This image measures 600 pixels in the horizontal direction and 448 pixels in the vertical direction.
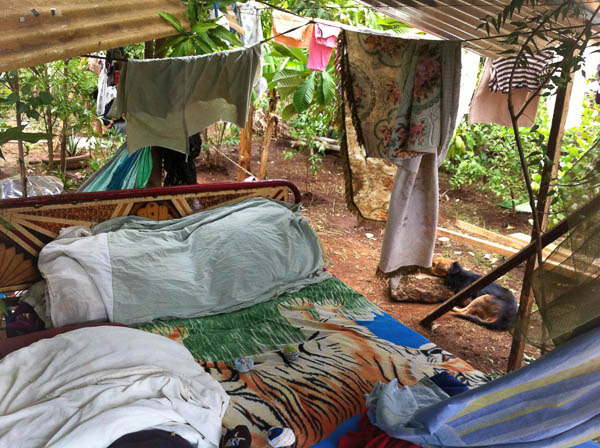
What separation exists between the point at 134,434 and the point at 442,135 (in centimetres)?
189

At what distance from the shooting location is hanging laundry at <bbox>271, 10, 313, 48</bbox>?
346cm

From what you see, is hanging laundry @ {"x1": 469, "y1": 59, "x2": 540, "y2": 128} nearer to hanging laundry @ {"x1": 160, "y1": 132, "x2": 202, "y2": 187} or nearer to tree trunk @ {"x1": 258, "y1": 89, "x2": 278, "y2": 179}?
hanging laundry @ {"x1": 160, "y1": 132, "x2": 202, "y2": 187}

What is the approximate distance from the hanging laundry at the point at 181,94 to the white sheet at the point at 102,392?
105cm

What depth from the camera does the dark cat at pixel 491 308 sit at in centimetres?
359

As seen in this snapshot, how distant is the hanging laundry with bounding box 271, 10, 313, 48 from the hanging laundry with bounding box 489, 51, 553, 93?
1274mm

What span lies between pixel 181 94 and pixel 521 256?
1996 millimetres

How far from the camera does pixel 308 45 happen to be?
364cm

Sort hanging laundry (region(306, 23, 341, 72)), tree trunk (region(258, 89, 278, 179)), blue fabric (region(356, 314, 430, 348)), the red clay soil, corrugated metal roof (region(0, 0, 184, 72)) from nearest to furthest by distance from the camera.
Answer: corrugated metal roof (region(0, 0, 184, 72))
blue fabric (region(356, 314, 430, 348))
hanging laundry (region(306, 23, 341, 72))
the red clay soil
tree trunk (region(258, 89, 278, 179))

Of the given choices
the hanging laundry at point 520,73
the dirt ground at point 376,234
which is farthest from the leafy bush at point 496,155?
the hanging laundry at point 520,73

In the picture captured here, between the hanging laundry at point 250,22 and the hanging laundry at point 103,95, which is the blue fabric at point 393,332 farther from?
the hanging laundry at point 103,95

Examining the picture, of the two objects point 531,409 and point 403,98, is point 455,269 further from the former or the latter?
point 531,409

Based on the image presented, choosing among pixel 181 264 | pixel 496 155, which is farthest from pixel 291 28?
pixel 496 155

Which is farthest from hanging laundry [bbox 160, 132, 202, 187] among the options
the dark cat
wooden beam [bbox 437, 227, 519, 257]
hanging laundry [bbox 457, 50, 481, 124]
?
wooden beam [bbox 437, 227, 519, 257]

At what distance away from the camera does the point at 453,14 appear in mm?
2406
